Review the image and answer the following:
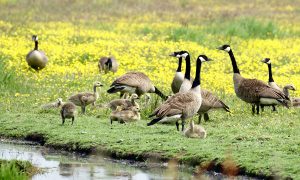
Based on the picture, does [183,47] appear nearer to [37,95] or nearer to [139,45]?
[139,45]

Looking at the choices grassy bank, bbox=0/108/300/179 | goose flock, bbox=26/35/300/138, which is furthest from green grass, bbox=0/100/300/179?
goose flock, bbox=26/35/300/138

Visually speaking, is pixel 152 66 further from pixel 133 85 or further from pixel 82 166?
pixel 82 166

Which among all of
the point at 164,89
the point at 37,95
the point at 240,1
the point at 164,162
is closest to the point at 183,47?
the point at 164,89

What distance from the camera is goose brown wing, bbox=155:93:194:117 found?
15570 mm

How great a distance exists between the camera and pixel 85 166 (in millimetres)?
14109

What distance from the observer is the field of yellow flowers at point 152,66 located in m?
14.8

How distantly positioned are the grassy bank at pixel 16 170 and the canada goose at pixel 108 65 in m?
11.5

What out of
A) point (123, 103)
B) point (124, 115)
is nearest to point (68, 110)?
point (124, 115)

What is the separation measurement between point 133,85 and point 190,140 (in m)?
4.49

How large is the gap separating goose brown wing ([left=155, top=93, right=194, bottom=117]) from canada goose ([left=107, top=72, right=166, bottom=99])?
337cm

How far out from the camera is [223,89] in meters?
22.0

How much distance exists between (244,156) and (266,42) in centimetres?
1911

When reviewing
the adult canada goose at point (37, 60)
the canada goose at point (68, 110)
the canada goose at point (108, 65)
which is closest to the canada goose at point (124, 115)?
the canada goose at point (68, 110)

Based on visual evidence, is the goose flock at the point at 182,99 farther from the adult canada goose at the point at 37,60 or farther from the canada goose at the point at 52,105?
the adult canada goose at the point at 37,60
